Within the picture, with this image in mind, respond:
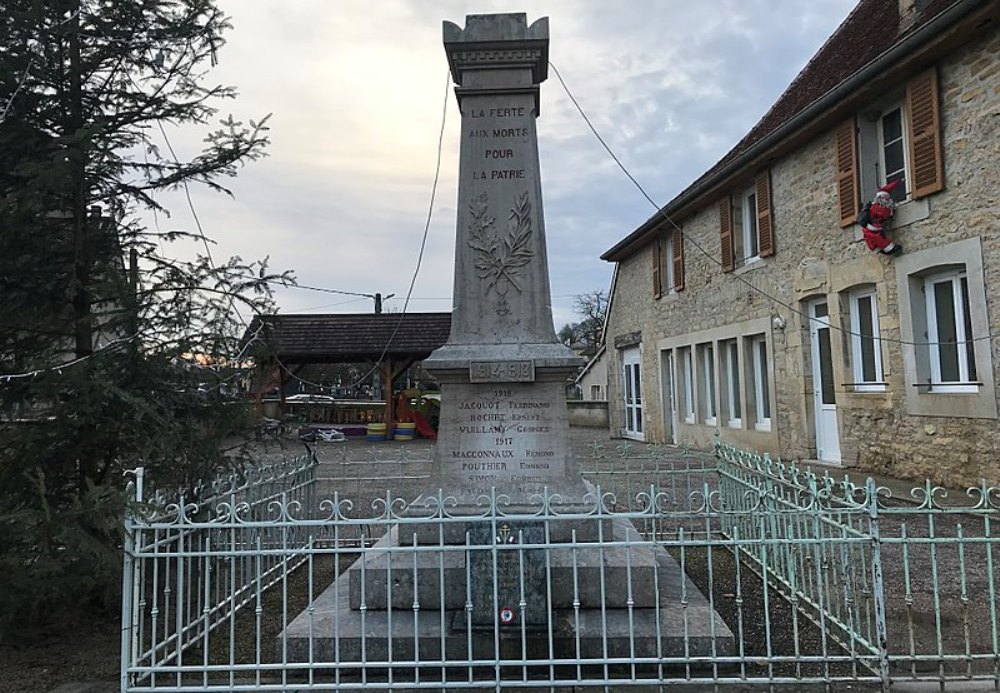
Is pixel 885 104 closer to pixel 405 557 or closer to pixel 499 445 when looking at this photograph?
pixel 499 445

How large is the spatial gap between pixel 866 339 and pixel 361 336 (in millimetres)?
14988

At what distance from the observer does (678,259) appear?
16.6 meters

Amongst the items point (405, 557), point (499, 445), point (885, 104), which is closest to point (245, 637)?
point (405, 557)

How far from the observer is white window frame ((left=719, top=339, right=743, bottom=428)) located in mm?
14320

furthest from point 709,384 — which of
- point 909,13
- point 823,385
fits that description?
point 909,13

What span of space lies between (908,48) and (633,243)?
1069 cm

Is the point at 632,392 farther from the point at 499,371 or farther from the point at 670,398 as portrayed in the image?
the point at 499,371

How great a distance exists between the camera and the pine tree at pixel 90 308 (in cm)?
404

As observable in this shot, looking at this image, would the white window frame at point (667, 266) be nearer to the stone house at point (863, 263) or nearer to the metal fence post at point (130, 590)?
the stone house at point (863, 263)

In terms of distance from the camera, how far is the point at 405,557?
14.1 feet

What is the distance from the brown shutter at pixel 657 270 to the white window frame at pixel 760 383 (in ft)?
15.0

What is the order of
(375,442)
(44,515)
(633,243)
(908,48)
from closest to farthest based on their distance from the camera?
(44,515) → (908,48) → (633,243) → (375,442)

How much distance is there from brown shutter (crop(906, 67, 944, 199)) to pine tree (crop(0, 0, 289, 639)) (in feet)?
25.2

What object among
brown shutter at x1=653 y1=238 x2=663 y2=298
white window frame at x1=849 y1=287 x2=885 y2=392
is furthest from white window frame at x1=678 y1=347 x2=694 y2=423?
white window frame at x1=849 y1=287 x2=885 y2=392
